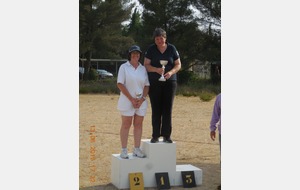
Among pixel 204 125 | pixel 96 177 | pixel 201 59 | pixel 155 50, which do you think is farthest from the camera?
pixel 201 59

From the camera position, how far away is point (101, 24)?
2364 centimetres

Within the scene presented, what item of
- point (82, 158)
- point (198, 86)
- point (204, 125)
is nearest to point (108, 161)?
point (82, 158)

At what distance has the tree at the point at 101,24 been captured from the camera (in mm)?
22594

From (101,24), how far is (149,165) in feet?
64.0

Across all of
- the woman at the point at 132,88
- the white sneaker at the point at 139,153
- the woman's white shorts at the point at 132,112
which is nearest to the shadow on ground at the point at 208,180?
the white sneaker at the point at 139,153

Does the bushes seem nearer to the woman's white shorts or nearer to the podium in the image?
the podium

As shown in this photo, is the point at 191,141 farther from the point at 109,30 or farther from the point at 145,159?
the point at 109,30

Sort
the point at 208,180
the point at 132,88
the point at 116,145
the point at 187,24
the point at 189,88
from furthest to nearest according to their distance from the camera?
1. the point at 187,24
2. the point at 189,88
3. the point at 116,145
4. the point at 208,180
5. the point at 132,88

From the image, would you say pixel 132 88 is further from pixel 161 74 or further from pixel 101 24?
pixel 101 24

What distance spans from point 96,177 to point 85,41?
738 inches

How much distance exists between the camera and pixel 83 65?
87.6ft

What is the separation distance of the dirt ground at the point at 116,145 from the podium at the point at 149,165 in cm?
18

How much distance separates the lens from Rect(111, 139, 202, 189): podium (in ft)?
15.7

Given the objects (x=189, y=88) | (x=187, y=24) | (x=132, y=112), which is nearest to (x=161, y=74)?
(x=132, y=112)
